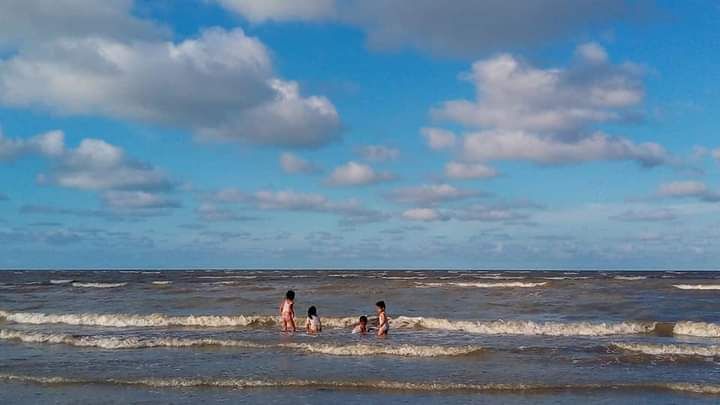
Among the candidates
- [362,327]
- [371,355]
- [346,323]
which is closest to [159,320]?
[346,323]

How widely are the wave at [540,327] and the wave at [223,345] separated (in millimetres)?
4353

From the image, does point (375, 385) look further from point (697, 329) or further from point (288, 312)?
point (697, 329)

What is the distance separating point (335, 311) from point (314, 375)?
42.9 ft

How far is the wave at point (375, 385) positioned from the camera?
37.8ft

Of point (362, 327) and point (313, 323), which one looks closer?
point (362, 327)

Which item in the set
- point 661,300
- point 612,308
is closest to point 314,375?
point 612,308

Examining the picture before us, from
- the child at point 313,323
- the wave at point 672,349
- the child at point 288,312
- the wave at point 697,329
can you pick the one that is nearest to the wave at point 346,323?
the wave at point 697,329

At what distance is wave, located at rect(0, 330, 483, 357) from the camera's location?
1537cm

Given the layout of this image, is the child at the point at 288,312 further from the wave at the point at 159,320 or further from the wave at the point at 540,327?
the wave at the point at 540,327

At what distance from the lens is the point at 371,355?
15.2 m

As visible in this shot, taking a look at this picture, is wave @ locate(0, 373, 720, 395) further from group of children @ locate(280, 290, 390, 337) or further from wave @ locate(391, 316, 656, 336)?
wave @ locate(391, 316, 656, 336)

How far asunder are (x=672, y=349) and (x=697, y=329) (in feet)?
17.3

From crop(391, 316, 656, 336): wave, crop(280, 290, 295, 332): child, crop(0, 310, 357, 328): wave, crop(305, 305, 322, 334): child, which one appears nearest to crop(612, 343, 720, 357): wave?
crop(391, 316, 656, 336): wave

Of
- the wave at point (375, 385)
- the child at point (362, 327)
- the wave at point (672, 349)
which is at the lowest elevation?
the wave at point (375, 385)
